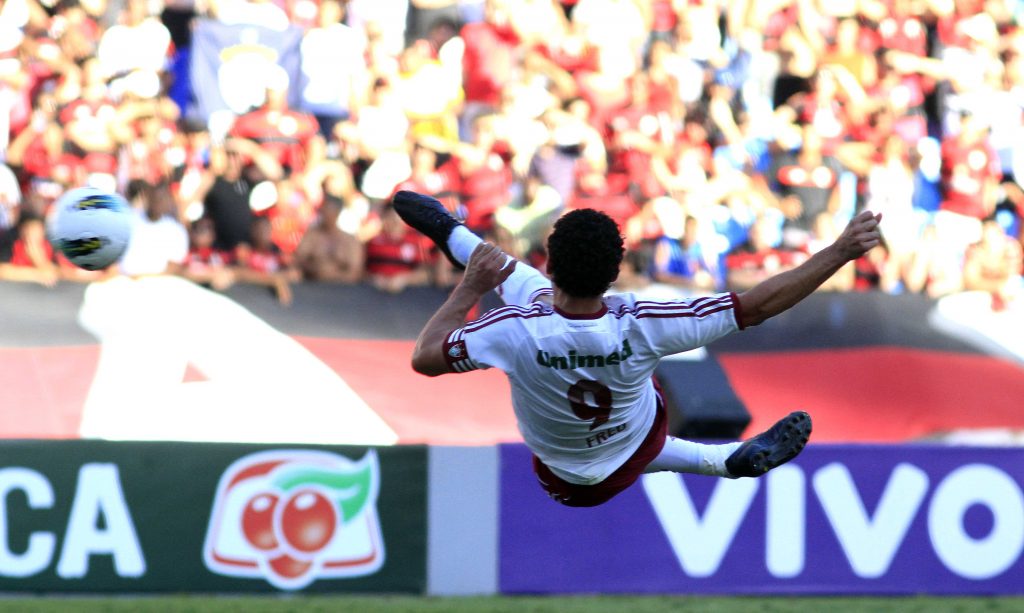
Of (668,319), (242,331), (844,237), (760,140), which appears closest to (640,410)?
(668,319)

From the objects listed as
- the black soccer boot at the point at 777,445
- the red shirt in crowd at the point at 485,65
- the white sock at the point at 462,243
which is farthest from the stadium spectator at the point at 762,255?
the white sock at the point at 462,243

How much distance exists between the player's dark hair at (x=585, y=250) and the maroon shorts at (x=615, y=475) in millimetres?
1108

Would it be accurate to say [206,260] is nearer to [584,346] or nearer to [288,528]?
[288,528]

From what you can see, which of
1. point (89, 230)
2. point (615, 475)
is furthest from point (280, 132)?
point (615, 475)

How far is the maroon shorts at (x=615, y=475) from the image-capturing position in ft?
20.7

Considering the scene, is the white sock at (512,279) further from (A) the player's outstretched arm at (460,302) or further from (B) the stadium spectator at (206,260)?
(B) the stadium spectator at (206,260)

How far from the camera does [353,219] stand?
37.6 feet

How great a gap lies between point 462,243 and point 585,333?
37.8 inches

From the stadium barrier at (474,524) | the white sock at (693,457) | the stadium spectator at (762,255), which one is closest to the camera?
the white sock at (693,457)

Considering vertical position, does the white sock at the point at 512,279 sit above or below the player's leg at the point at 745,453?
above

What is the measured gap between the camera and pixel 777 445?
6266 millimetres

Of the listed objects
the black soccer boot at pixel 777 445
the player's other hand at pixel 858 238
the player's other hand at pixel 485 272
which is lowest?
the black soccer boot at pixel 777 445

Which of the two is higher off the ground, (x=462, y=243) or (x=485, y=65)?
(x=462, y=243)

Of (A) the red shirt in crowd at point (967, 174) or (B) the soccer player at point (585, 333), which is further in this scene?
(A) the red shirt in crowd at point (967, 174)
